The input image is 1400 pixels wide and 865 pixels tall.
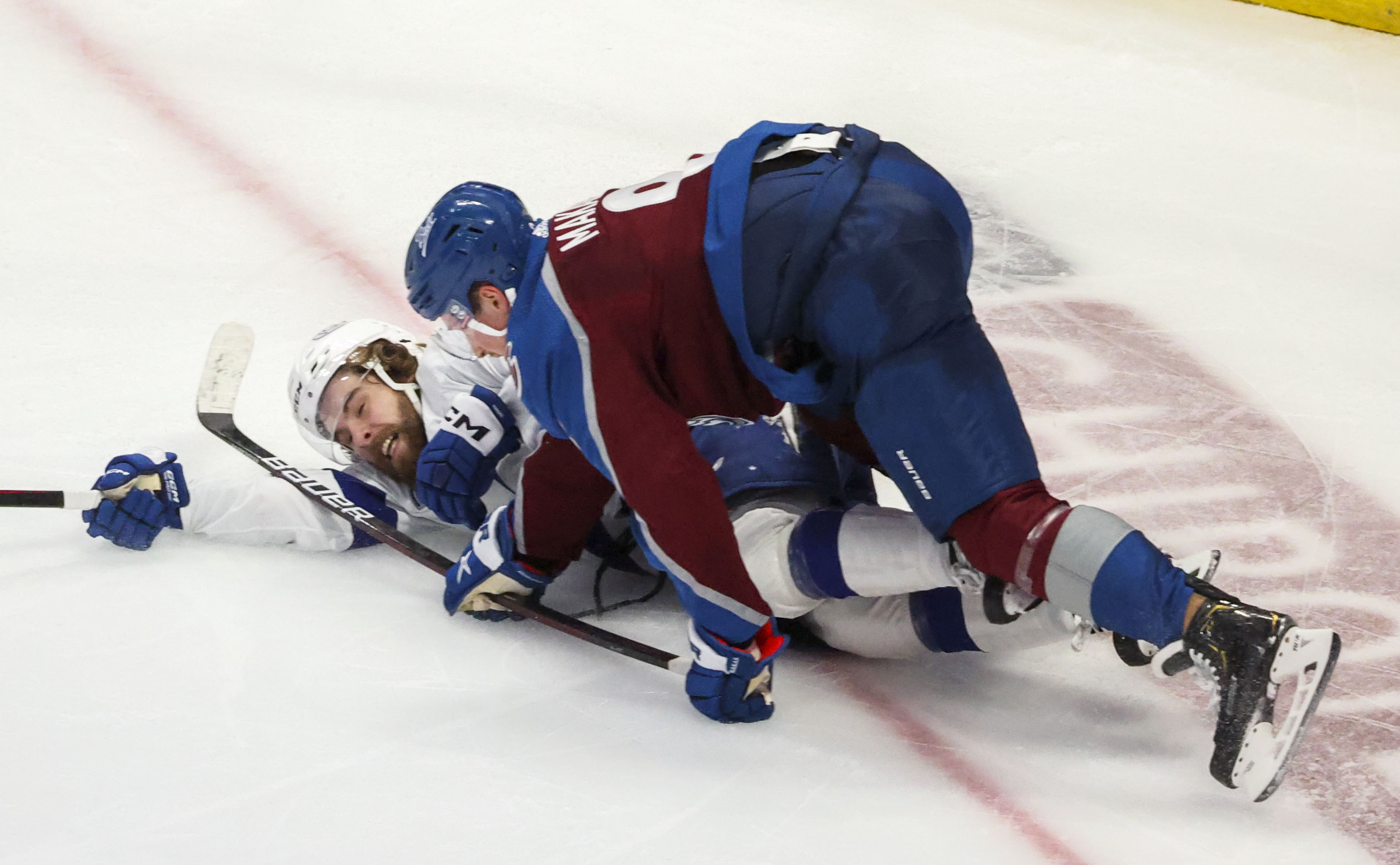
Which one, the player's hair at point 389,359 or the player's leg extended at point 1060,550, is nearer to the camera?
the player's leg extended at point 1060,550

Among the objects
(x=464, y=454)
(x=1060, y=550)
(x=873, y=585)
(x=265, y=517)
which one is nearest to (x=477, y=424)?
(x=464, y=454)

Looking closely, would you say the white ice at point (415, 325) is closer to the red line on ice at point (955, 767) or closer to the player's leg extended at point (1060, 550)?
the red line on ice at point (955, 767)

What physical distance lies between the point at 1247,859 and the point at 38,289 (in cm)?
301

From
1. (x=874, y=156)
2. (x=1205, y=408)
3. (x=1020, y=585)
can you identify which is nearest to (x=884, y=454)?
(x=1020, y=585)

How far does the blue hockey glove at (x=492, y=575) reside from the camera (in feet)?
8.43

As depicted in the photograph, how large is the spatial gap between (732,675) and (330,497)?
950 mm

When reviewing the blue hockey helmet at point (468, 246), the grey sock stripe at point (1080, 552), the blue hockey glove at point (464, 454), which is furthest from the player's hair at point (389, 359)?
the grey sock stripe at point (1080, 552)

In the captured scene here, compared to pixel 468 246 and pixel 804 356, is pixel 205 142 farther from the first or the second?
pixel 804 356

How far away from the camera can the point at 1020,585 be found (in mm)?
2078

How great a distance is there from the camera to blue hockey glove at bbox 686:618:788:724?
7.48 ft

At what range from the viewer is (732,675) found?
90.4 inches

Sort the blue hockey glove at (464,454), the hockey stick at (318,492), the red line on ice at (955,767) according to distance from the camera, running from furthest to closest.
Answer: the blue hockey glove at (464,454) → the hockey stick at (318,492) → the red line on ice at (955,767)

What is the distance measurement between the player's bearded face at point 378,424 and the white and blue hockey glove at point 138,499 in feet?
1.02

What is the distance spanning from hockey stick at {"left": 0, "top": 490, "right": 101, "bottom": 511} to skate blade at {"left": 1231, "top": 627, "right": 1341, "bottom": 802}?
204 centimetres
